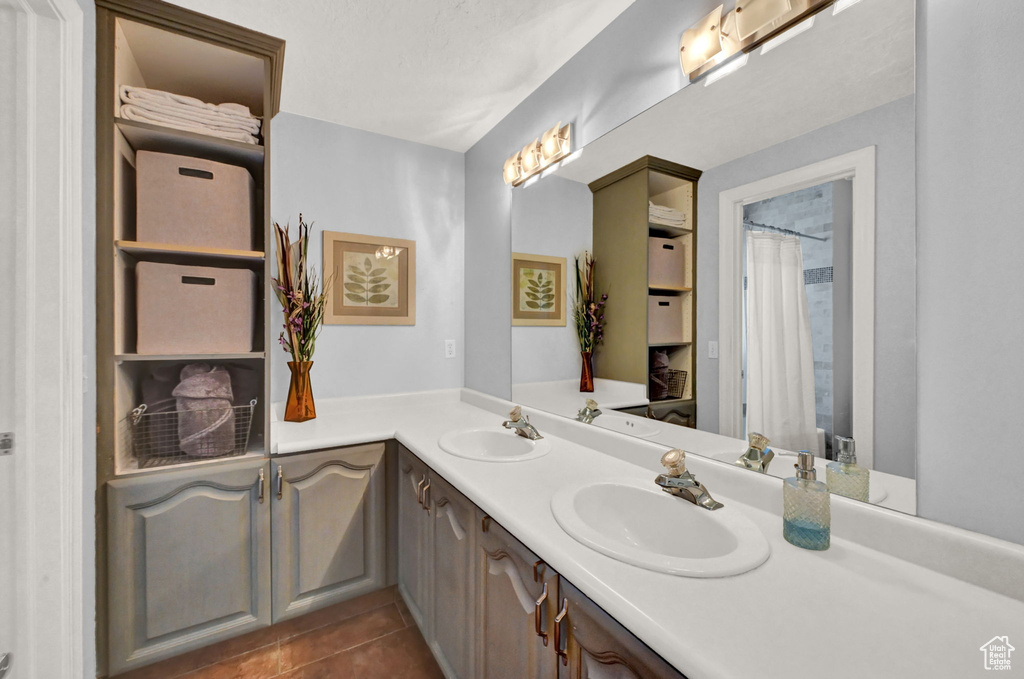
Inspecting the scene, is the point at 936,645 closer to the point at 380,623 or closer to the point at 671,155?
the point at 671,155

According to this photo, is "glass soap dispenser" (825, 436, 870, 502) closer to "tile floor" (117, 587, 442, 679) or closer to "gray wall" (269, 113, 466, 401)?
"tile floor" (117, 587, 442, 679)

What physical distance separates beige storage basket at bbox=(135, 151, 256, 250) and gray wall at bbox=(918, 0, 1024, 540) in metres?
1.89

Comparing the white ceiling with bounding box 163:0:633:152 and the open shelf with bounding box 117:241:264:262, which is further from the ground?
the white ceiling with bounding box 163:0:633:152

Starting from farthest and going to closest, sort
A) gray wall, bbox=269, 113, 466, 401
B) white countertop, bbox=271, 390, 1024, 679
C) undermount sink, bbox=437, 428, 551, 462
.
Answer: gray wall, bbox=269, 113, 466, 401, undermount sink, bbox=437, 428, 551, 462, white countertop, bbox=271, 390, 1024, 679

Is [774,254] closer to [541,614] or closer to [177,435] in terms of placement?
[541,614]

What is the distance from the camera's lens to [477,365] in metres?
2.36

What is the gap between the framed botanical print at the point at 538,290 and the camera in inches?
69.8

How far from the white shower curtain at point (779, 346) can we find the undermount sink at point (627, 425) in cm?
33

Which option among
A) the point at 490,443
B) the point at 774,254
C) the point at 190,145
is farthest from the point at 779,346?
the point at 190,145

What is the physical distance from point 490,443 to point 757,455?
39.9 inches

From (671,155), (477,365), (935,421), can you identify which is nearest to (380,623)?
(477,365)

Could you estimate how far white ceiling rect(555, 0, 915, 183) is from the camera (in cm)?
82

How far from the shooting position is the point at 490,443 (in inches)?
69.8

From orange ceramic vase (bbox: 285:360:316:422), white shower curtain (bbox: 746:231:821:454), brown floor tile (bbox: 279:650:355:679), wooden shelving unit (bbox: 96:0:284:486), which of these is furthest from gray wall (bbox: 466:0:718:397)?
brown floor tile (bbox: 279:650:355:679)
